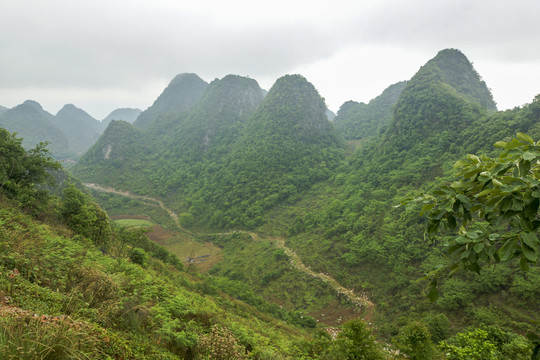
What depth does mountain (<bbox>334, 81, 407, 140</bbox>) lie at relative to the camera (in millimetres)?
78600

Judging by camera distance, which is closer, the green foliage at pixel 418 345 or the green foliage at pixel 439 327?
the green foliage at pixel 418 345

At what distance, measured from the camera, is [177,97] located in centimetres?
13550

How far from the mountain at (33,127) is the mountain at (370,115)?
481ft

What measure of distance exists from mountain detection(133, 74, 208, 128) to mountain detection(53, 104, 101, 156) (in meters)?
70.2

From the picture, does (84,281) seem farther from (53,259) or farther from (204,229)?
(204,229)

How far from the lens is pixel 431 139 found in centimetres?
3553

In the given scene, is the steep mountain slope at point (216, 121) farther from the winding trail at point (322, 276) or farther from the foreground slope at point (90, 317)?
the foreground slope at point (90, 317)

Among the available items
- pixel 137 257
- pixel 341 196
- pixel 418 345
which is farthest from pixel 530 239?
pixel 341 196

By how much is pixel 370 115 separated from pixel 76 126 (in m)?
216

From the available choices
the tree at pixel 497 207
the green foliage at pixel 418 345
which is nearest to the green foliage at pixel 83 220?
the green foliage at pixel 418 345

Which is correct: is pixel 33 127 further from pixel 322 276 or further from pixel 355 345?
pixel 355 345

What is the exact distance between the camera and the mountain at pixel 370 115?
3094 inches

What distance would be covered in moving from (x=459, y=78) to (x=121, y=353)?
8082cm

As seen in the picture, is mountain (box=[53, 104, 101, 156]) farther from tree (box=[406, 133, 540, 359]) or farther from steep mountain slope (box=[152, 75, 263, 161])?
tree (box=[406, 133, 540, 359])
